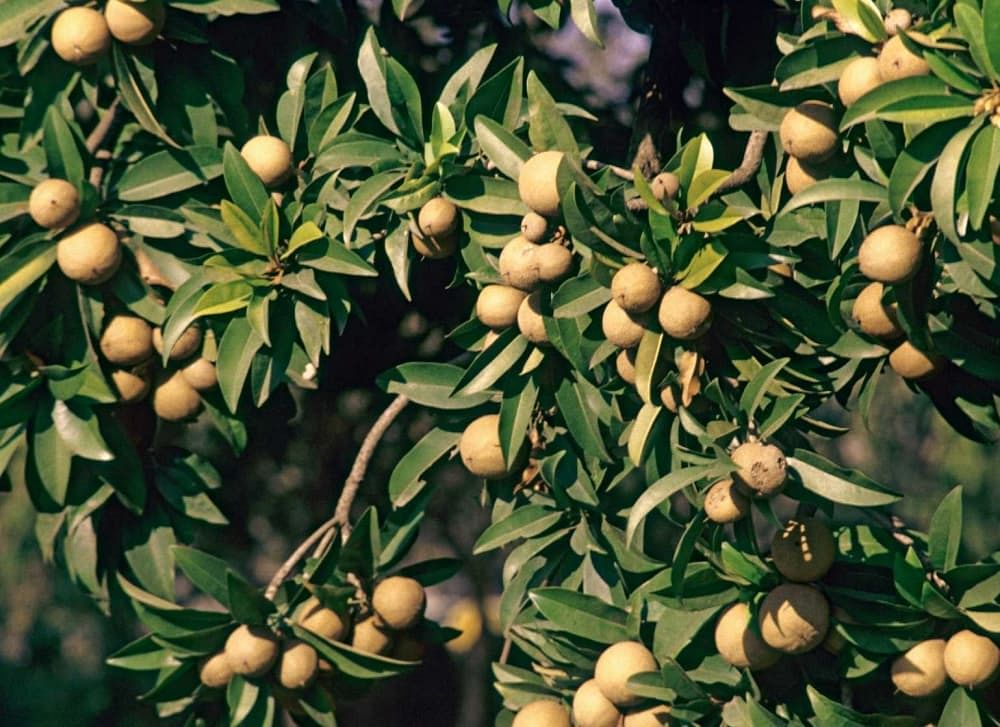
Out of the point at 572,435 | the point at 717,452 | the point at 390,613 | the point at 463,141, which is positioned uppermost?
the point at 463,141

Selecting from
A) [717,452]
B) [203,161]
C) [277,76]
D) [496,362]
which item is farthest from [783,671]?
[277,76]

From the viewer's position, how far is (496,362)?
1.44 metres

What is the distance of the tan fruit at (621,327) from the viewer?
1.28m

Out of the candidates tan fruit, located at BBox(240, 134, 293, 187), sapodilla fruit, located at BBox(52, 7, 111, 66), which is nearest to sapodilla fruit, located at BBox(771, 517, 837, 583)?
tan fruit, located at BBox(240, 134, 293, 187)

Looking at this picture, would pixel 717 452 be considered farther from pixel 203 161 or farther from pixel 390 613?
pixel 203 161

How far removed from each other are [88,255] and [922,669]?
3.14 ft

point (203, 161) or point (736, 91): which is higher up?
point (736, 91)

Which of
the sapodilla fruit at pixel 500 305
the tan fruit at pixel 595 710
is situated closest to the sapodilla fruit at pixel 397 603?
the tan fruit at pixel 595 710

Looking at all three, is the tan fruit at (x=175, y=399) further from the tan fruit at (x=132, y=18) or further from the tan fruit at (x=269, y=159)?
the tan fruit at (x=132, y=18)

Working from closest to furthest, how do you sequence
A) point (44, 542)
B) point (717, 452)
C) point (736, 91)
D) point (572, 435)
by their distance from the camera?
point (717, 452), point (736, 91), point (572, 435), point (44, 542)

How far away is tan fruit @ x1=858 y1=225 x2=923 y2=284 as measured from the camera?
3.99 feet

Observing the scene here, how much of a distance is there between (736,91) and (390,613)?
0.70m

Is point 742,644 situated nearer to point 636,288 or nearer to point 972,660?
point 972,660

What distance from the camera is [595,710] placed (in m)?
1.42
